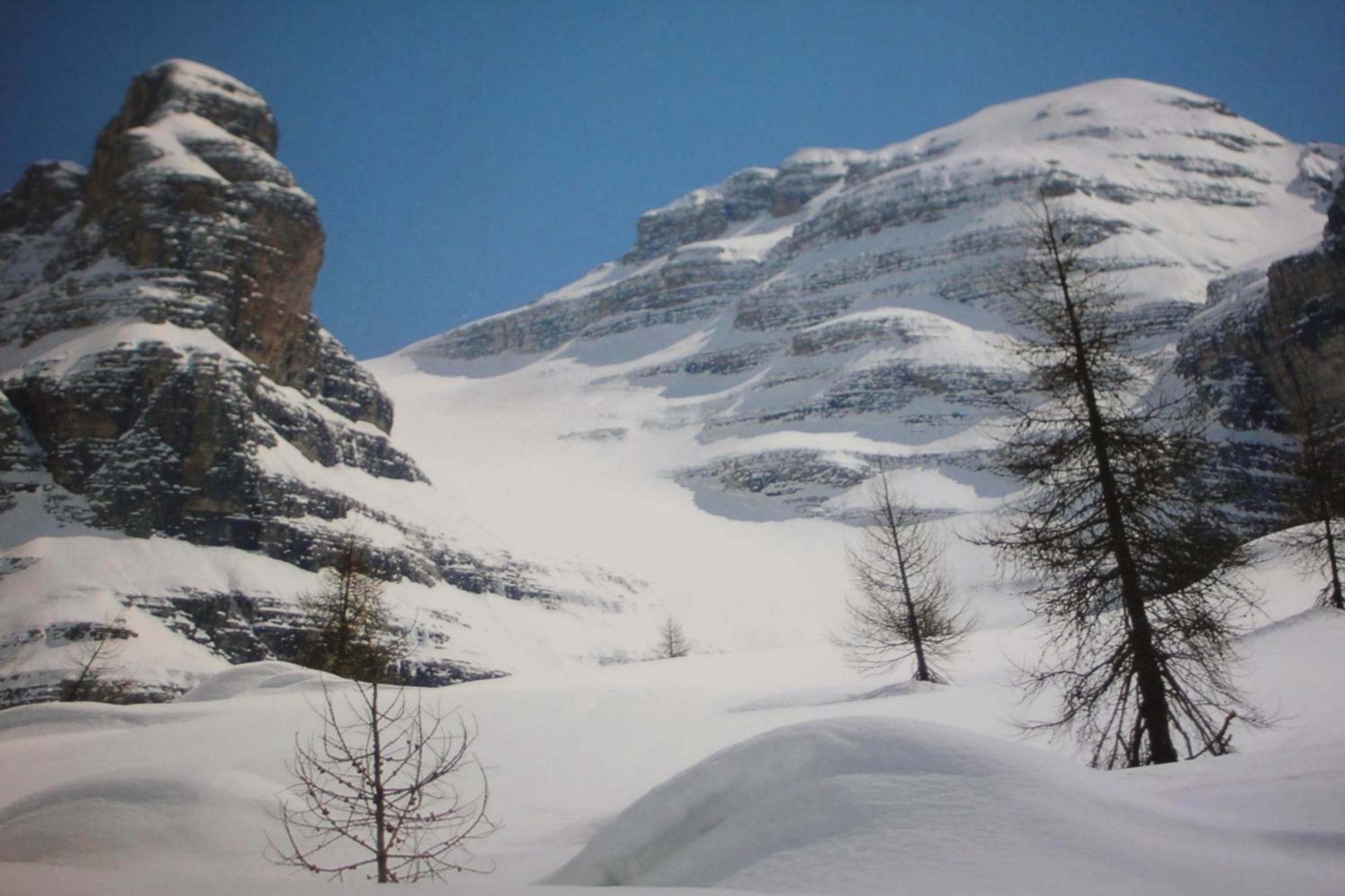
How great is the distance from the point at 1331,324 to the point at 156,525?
8554 centimetres

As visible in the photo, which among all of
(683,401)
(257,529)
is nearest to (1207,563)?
(257,529)

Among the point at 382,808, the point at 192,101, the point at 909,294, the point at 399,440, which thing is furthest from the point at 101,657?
the point at 909,294

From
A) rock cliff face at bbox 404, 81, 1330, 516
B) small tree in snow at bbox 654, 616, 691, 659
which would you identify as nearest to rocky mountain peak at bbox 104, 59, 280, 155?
rock cliff face at bbox 404, 81, 1330, 516

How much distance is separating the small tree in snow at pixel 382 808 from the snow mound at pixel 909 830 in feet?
5.74

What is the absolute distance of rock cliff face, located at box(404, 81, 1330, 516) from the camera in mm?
108688

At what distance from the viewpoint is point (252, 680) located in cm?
2312

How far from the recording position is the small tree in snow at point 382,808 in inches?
278

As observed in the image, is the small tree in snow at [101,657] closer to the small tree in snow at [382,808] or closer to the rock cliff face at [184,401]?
the rock cliff face at [184,401]

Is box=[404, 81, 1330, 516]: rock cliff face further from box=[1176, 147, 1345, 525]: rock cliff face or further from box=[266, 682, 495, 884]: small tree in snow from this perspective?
box=[266, 682, 495, 884]: small tree in snow

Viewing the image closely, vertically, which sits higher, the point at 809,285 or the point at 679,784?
the point at 809,285

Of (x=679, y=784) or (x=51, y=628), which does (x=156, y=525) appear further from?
(x=679, y=784)

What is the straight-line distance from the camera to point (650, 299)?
622ft

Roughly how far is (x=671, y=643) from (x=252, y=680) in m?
32.2

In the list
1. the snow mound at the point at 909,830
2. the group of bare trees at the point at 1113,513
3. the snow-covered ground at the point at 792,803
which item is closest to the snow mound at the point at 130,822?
the snow-covered ground at the point at 792,803
